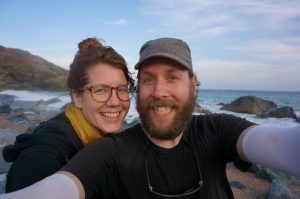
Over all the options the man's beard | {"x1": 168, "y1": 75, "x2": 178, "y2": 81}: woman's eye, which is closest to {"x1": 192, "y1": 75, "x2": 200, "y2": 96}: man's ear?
the man's beard

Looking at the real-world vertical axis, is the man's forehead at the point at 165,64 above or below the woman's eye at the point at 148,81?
→ above

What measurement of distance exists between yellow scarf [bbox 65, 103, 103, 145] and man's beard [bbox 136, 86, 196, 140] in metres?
0.41

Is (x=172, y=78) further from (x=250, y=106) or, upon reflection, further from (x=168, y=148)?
(x=250, y=106)

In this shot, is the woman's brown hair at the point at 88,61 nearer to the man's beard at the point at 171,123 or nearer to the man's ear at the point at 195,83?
the man's beard at the point at 171,123

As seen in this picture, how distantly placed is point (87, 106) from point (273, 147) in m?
1.46

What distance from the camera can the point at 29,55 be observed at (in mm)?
50469

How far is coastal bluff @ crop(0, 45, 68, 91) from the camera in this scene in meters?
41.1

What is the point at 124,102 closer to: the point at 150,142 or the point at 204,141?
the point at 150,142

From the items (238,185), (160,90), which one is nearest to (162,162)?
(160,90)

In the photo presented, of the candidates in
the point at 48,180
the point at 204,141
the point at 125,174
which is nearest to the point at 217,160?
the point at 204,141

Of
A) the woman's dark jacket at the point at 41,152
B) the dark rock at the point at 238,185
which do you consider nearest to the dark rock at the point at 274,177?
the dark rock at the point at 238,185

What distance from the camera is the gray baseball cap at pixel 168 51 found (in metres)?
2.38

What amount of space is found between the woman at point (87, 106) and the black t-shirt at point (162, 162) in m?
0.23

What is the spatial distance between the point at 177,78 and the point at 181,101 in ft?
0.57
